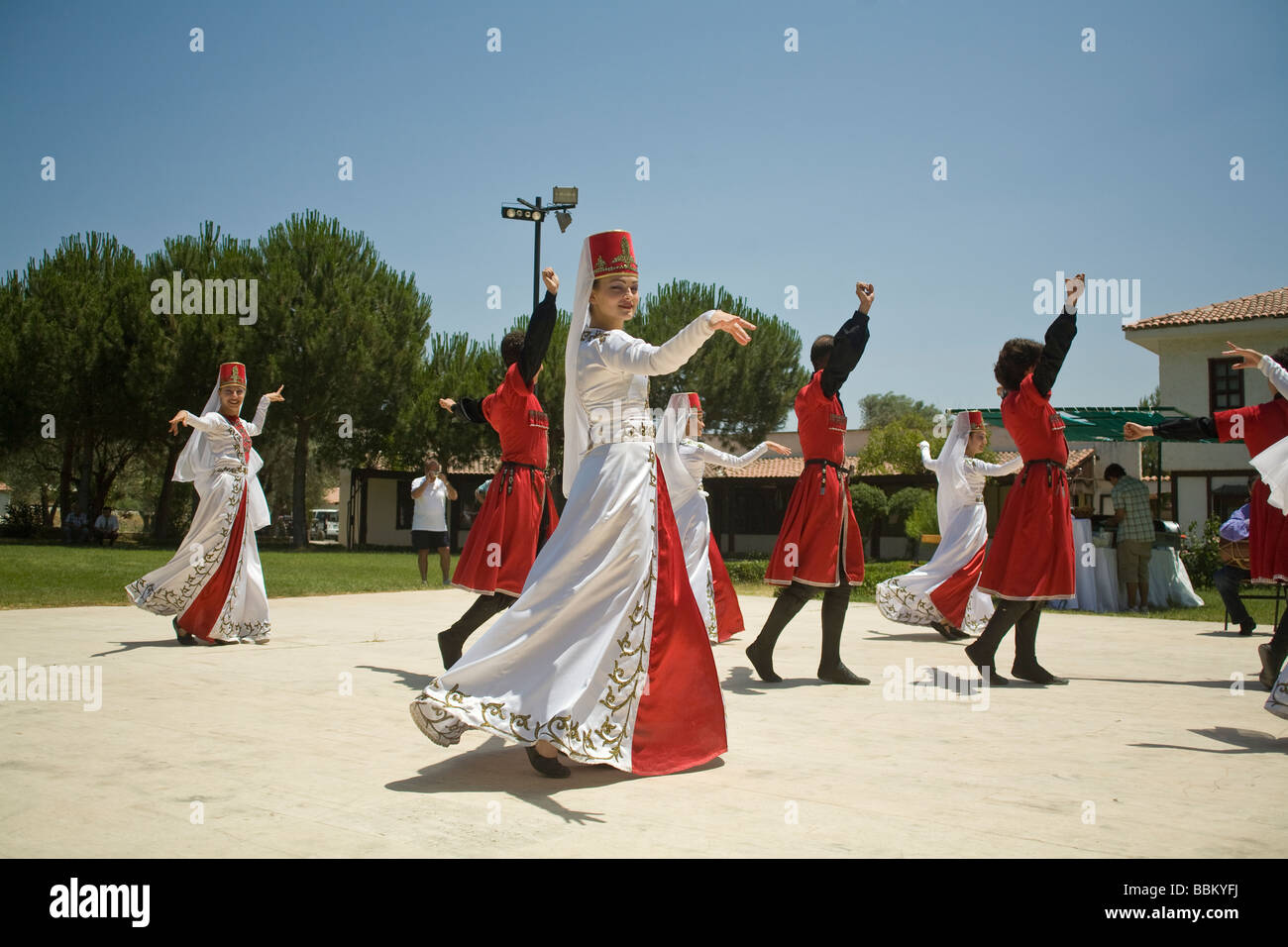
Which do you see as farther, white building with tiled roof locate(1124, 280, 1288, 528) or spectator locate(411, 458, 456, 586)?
white building with tiled roof locate(1124, 280, 1288, 528)

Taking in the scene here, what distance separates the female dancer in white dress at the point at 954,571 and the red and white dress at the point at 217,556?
17.8ft

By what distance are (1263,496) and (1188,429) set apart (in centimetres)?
65

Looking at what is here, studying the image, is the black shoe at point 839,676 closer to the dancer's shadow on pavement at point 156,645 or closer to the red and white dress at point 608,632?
the red and white dress at point 608,632

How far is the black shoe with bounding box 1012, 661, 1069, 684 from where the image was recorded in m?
6.33

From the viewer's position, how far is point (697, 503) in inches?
353

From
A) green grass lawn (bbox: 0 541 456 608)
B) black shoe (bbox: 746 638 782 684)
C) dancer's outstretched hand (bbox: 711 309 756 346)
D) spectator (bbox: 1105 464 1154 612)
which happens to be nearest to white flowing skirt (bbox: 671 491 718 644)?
black shoe (bbox: 746 638 782 684)

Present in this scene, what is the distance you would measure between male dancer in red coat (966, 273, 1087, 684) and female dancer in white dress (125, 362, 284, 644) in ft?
17.6

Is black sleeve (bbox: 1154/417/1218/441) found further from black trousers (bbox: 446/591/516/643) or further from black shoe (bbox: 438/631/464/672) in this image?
black shoe (bbox: 438/631/464/672)

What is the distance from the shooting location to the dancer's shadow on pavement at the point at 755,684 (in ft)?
20.2

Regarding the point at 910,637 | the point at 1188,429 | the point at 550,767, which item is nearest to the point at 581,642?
the point at 550,767

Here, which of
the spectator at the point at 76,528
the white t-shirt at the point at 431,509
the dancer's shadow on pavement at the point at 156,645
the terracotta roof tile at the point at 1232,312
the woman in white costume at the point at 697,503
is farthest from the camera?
the spectator at the point at 76,528

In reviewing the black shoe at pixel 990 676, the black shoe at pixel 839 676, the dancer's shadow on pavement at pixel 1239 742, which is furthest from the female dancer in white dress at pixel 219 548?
the dancer's shadow on pavement at pixel 1239 742

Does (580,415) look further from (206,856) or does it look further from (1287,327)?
(1287,327)
